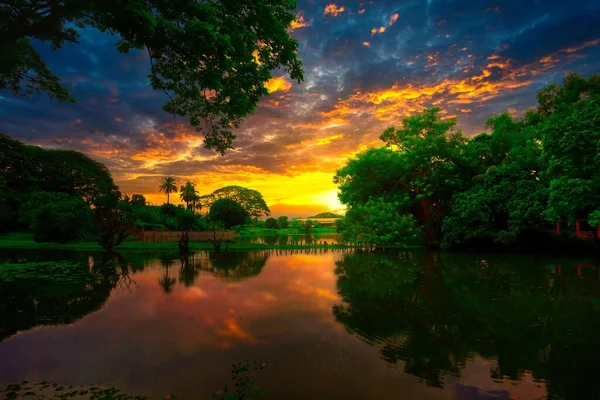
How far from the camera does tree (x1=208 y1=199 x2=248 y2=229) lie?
6606 centimetres

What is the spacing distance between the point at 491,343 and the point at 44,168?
63.1 m

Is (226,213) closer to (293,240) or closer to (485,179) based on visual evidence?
(293,240)

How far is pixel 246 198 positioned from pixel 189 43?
85166mm

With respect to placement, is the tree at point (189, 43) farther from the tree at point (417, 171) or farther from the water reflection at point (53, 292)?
the tree at point (417, 171)

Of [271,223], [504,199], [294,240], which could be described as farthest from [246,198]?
[504,199]

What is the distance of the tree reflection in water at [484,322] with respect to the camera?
22.8ft

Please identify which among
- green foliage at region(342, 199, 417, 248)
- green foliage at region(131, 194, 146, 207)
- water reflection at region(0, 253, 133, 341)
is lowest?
water reflection at region(0, 253, 133, 341)

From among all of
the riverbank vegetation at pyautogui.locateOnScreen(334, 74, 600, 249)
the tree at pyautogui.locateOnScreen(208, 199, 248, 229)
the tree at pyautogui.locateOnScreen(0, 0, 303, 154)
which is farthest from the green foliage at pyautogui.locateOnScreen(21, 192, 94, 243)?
the tree at pyautogui.locateOnScreen(0, 0, 303, 154)

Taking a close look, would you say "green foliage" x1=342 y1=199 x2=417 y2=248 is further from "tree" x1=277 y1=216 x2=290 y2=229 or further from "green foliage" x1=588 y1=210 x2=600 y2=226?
"tree" x1=277 y1=216 x2=290 y2=229

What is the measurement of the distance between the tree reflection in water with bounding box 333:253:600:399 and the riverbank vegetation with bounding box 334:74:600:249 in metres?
10.0

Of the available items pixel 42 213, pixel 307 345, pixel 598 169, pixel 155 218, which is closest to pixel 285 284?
pixel 307 345

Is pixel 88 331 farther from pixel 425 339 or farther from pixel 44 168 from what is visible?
pixel 44 168

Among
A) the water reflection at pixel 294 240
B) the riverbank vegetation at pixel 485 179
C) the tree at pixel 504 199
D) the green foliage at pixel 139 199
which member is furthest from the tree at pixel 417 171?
the green foliage at pixel 139 199

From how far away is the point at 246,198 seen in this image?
91.2m
